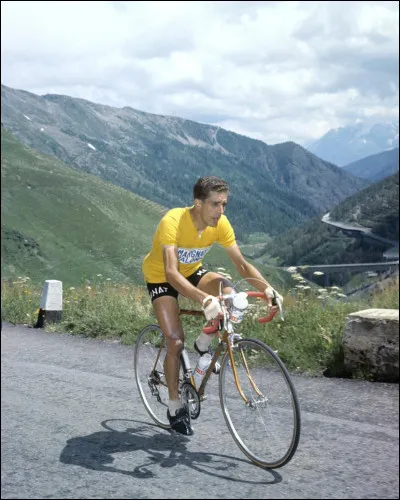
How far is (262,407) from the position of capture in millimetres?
4305

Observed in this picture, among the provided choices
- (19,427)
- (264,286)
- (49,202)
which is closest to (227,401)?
(264,286)

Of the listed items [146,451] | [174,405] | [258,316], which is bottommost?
[146,451]

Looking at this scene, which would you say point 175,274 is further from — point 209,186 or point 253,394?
point 253,394

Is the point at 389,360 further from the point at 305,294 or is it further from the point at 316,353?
the point at 305,294

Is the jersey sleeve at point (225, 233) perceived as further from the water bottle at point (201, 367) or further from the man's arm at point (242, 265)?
the water bottle at point (201, 367)

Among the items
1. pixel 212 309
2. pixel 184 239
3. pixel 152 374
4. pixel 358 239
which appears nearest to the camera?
pixel 212 309

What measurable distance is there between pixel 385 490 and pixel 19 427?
3.01 metres

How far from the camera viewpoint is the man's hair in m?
4.28

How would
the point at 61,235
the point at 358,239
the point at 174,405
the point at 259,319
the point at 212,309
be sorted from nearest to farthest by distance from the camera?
the point at 212,309 → the point at 259,319 → the point at 174,405 → the point at 61,235 → the point at 358,239

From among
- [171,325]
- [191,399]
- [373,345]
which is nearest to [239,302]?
[171,325]

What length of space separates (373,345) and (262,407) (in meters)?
2.86

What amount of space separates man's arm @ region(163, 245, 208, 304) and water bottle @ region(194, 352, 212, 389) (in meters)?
0.65

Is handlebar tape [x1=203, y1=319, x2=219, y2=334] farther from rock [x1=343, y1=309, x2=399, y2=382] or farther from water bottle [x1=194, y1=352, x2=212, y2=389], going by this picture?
rock [x1=343, y1=309, x2=399, y2=382]

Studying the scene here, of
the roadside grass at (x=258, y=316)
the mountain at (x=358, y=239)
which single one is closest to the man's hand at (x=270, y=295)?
the roadside grass at (x=258, y=316)
